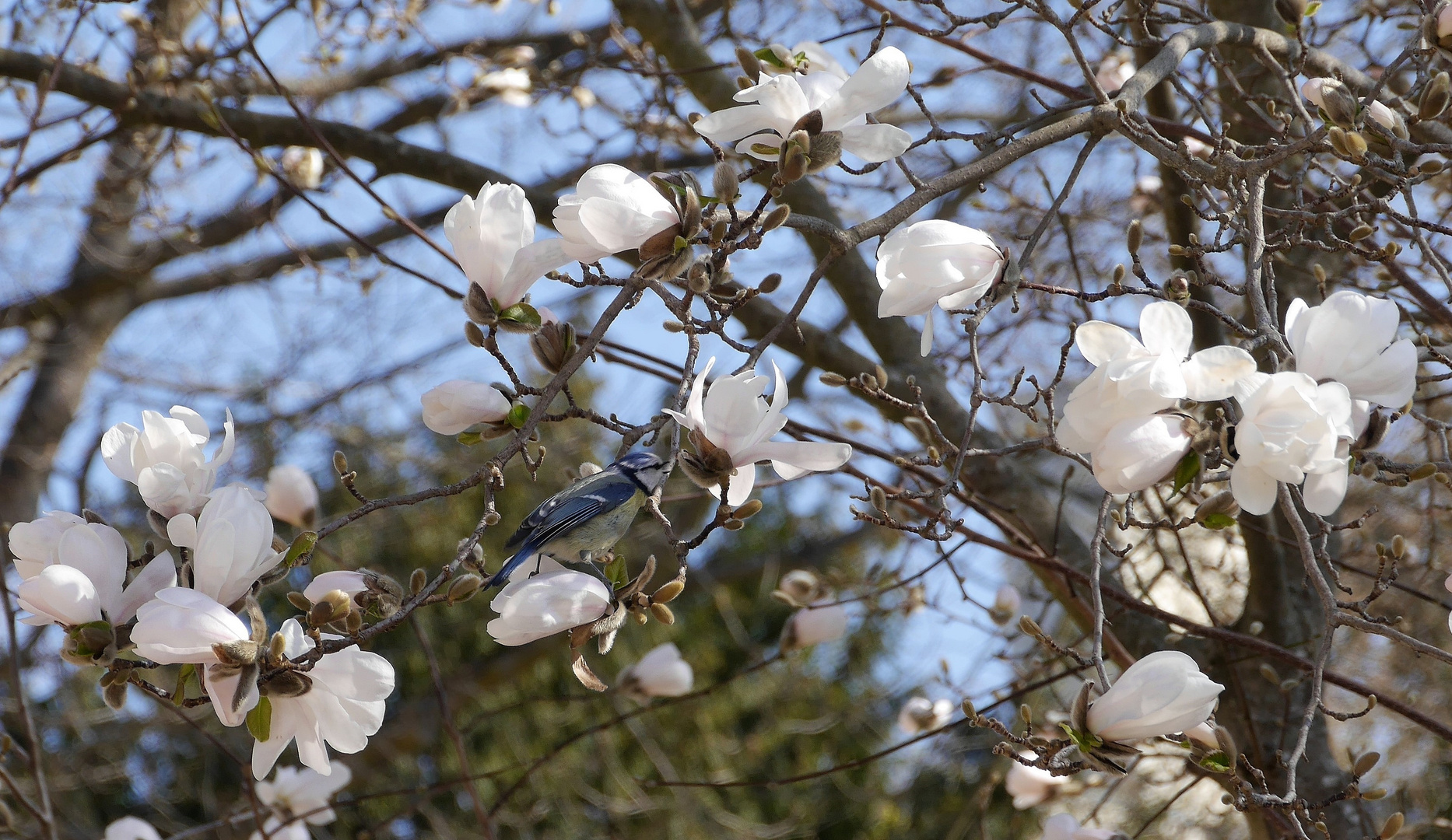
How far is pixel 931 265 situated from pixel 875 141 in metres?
0.13

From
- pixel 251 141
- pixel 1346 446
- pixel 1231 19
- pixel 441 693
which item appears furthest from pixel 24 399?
pixel 1346 446

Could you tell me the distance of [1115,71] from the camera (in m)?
2.11

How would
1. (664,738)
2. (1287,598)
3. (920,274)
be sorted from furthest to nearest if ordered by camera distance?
(664,738) < (1287,598) < (920,274)

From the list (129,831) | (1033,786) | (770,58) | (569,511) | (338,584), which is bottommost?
(129,831)

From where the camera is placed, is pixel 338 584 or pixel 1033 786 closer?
pixel 338 584

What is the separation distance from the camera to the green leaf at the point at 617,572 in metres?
0.80

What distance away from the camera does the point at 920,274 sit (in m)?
0.89

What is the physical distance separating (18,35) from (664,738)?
13.3ft

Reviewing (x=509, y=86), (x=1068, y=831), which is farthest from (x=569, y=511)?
(x=509, y=86)

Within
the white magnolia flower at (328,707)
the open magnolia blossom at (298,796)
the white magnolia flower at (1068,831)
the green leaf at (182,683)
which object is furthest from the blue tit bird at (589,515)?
the open magnolia blossom at (298,796)

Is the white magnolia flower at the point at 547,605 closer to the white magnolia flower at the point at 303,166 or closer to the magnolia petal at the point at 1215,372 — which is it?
the magnolia petal at the point at 1215,372

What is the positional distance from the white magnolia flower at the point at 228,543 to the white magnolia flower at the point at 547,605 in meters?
0.16

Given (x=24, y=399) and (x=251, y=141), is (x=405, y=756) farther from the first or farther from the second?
(x=251, y=141)

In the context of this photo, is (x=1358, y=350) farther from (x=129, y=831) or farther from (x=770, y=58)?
(x=129, y=831)
